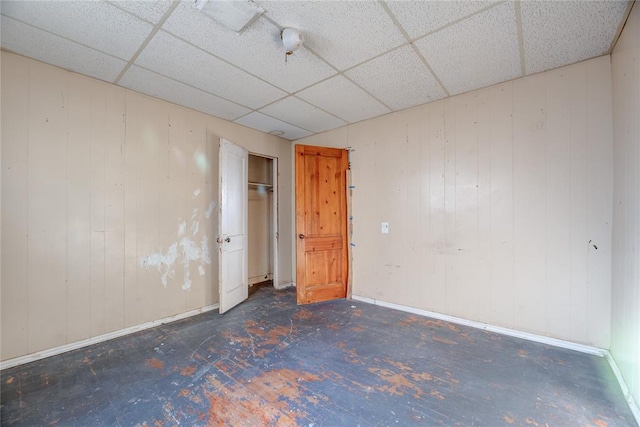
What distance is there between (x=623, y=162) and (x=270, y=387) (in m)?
3.12

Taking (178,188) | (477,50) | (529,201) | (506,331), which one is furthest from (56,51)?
(506,331)

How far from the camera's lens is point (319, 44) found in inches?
84.8

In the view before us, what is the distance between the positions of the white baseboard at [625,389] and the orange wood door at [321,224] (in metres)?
2.75

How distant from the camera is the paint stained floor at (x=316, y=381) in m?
1.64

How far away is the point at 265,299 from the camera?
396 centimetres

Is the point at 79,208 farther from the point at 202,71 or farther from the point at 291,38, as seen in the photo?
the point at 291,38

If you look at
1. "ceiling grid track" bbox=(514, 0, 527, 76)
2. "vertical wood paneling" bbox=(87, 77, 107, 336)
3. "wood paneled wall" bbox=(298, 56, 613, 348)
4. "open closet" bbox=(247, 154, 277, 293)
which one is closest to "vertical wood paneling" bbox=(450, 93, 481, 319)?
"wood paneled wall" bbox=(298, 56, 613, 348)

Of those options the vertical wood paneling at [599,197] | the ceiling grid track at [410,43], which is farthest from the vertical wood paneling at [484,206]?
the vertical wood paneling at [599,197]

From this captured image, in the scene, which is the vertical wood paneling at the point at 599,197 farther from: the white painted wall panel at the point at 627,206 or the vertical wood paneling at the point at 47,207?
the vertical wood paneling at the point at 47,207

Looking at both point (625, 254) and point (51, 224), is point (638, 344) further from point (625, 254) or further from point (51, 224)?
point (51, 224)

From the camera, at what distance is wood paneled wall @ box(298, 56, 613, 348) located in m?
2.35

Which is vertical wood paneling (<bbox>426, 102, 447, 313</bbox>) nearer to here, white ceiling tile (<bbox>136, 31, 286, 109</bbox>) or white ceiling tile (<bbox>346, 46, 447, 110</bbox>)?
white ceiling tile (<bbox>346, 46, 447, 110</bbox>)

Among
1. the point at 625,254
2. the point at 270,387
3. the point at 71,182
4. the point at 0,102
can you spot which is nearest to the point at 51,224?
the point at 71,182

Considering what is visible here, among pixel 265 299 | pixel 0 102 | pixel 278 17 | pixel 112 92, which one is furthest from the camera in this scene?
pixel 265 299
